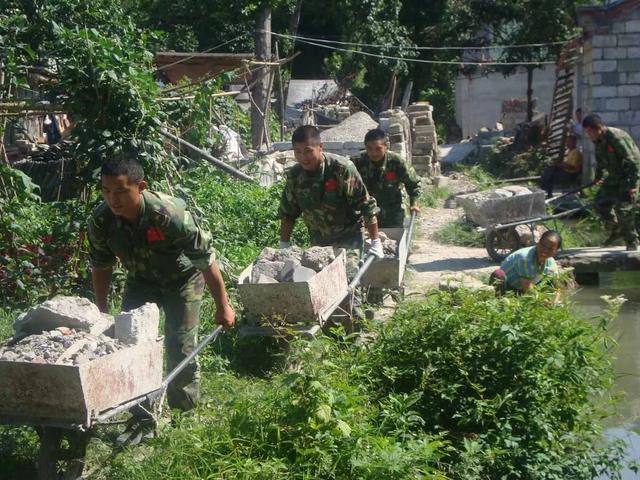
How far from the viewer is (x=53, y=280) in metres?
7.67

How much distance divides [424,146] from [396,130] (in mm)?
2568

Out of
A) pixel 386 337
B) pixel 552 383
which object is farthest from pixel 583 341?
pixel 386 337

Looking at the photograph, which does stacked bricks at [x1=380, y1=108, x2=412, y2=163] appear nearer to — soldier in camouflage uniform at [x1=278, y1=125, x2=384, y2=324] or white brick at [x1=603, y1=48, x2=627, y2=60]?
white brick at [x1=603, y1=48, x2=627, y2=60]

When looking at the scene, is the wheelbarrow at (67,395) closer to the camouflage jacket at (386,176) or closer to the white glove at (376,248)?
the white glove at (376,248)

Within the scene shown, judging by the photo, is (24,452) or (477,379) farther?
(477,379)

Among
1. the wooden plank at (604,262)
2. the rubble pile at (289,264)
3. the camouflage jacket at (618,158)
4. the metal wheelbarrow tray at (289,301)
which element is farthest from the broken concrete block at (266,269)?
the camouflage jacket at (618,158)

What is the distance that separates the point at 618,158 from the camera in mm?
10914

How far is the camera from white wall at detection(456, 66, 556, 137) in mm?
31609

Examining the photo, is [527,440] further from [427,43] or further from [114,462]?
[427,43]

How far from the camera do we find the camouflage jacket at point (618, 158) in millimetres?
10844

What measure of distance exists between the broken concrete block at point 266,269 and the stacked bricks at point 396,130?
30.3 ft

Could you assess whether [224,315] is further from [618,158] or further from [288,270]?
[618,158]

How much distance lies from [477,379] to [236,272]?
321 centimetres

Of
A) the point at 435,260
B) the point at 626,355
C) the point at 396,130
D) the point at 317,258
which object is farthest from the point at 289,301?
the point at 396,130
